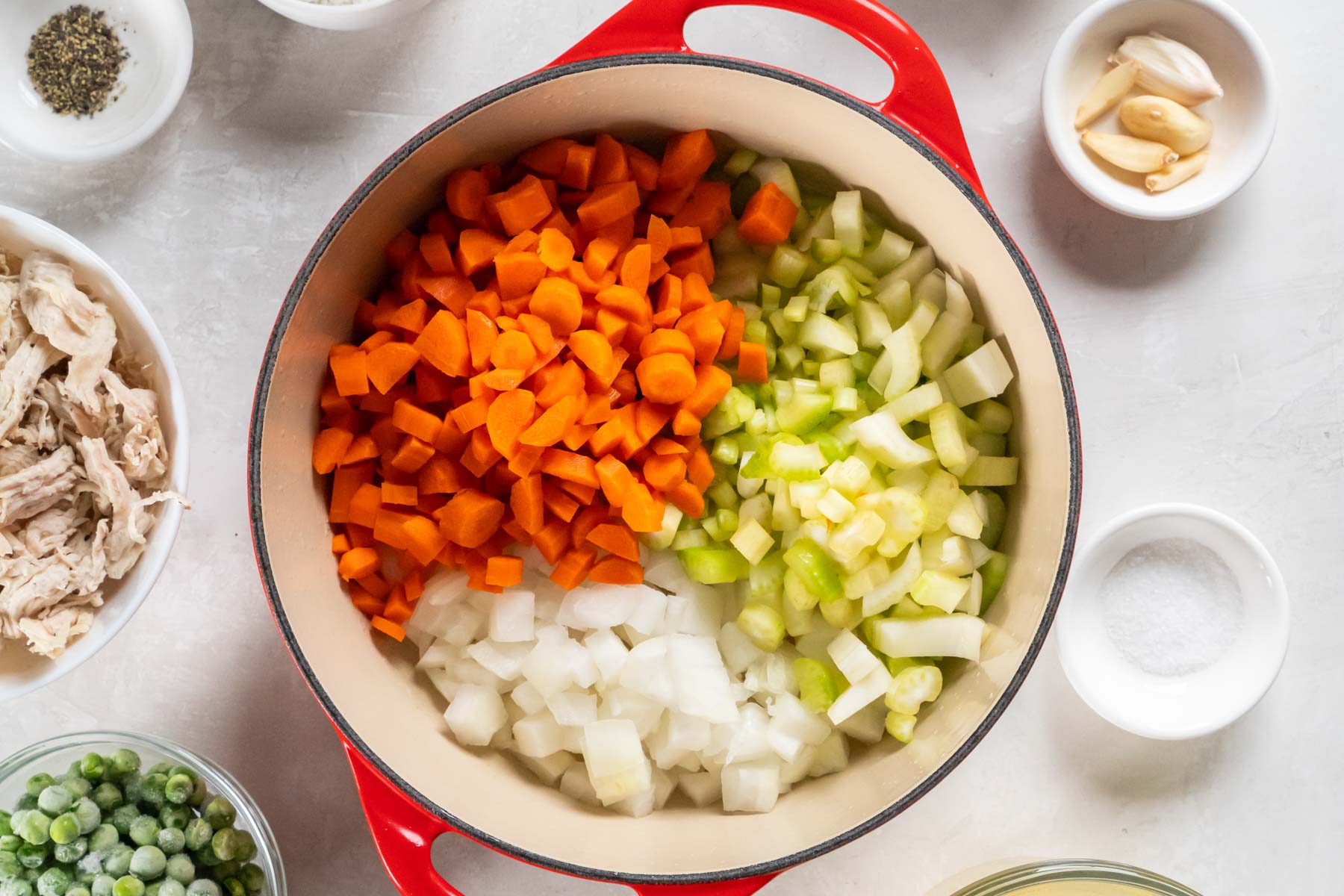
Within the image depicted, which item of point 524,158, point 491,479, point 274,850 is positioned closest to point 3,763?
point 274,850

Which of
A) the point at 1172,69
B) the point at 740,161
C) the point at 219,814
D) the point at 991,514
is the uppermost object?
the point at 1172,69

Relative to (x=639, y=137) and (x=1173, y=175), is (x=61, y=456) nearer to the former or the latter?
(x=639, y=137)

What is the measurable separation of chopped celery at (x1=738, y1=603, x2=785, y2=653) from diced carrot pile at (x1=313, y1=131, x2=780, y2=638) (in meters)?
0.17

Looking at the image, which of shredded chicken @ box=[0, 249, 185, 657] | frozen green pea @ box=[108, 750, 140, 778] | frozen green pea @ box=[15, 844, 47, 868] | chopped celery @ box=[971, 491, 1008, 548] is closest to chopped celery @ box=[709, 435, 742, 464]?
chopped celery @ box=[971, 491, 1008, 548]

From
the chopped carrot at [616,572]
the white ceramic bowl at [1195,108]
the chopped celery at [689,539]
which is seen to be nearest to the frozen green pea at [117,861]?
the chopped carrot at [616,572]

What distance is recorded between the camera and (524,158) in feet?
4.68

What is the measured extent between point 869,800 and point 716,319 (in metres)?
0.67

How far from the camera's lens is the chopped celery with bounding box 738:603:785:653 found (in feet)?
4.65

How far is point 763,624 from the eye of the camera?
1416 millimetres

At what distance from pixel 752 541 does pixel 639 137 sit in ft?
1.98

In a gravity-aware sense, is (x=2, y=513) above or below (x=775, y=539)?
above

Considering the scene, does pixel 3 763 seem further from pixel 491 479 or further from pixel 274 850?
pixel 491 479

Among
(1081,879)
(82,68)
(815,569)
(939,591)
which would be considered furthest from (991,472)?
(82,68)

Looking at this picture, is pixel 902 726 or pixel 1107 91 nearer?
pixel 902 726
